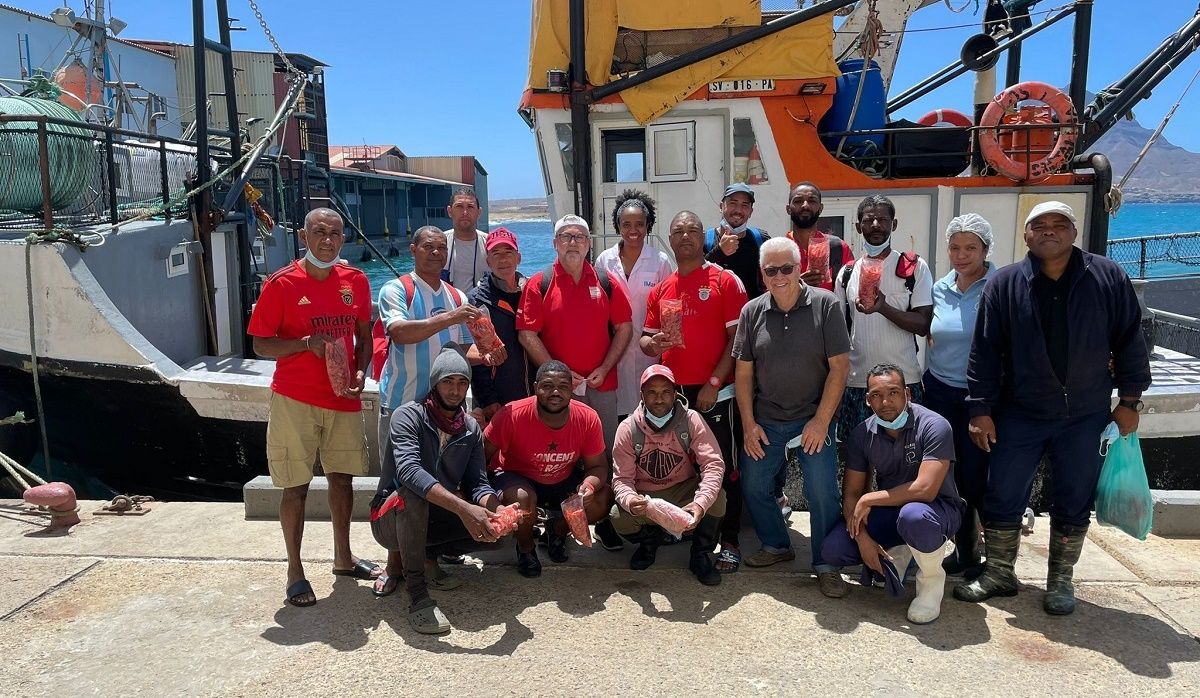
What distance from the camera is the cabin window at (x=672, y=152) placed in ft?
24.7

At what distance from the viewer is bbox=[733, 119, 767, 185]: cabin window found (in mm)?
7559

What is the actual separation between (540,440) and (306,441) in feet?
3.67

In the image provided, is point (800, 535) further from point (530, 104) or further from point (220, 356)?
point (220, 356)

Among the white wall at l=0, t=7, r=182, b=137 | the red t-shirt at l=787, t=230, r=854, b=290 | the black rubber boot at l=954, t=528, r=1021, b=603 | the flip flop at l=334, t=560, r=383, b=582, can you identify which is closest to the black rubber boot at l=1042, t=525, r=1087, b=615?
the black rubber boot at l=954, t=528, r=1021, b=603

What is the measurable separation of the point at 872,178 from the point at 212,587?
6.14 metres

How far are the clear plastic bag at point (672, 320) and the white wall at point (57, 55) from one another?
1148 inches

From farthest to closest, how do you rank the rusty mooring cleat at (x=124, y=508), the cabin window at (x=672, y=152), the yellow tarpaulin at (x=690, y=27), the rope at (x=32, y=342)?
the cabin window at (x=672, y=152) < the yellow tarpaulin at (x=690, y=27) < the rope at (x=32, y=342) < the rusty mooring cleat at (x=124, y=508)

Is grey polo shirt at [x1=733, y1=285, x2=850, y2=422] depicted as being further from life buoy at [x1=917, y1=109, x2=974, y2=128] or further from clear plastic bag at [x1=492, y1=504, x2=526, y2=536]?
life buoy at [x1=917, y1=109, x2=974, y2=128]

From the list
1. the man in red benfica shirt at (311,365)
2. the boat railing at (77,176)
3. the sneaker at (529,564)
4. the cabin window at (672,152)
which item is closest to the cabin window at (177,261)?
the boat railing at (77,176)

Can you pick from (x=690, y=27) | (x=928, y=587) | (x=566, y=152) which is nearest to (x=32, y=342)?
(x=566, y=152)

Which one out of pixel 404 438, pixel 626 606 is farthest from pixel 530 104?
pixel 626 606

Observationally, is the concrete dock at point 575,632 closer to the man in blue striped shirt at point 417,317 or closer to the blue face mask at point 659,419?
the blue face mask at point 659,419

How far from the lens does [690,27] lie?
24.3 ft

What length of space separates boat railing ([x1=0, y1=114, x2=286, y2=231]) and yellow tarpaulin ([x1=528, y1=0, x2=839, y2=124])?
3.96 metres
